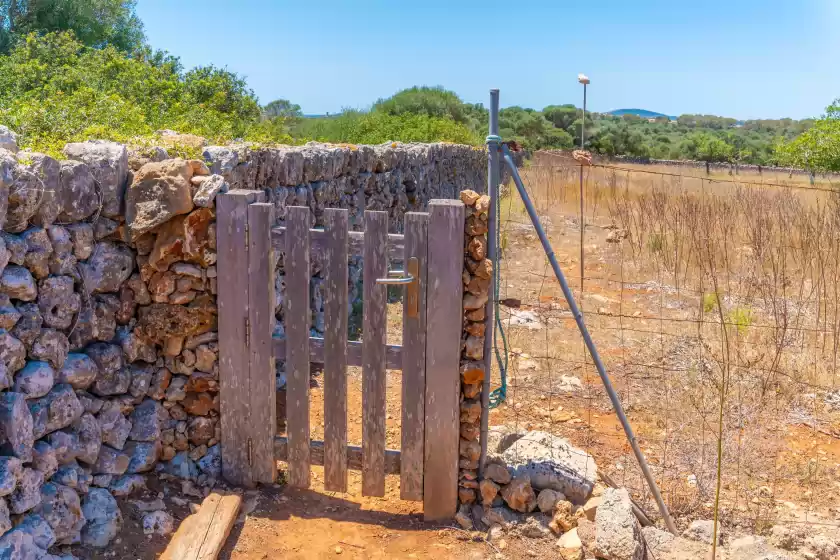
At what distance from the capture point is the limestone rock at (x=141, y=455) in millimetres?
4277

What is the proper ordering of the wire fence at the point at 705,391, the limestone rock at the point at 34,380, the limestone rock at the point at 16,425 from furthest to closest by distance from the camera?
1. the wire fence at the point at 705,391
2. the limestone rock at the point at 34,380
3. the limestone rock at the point at 16,425

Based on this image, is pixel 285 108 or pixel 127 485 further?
pixel 285 108

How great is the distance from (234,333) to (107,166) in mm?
1220

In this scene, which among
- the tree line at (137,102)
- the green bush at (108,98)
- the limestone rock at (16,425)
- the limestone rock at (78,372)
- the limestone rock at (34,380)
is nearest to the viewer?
the limestone rock at (16,425)

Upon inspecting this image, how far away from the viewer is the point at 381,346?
4125 millimetres

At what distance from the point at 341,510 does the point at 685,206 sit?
6409 millimetres

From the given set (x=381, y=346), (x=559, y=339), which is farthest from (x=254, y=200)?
(x=559, y=339)

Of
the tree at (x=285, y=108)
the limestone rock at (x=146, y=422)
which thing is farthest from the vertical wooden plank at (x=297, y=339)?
the tree at (x=285, y=108)

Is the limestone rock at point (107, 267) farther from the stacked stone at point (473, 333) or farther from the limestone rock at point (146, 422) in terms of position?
the stacked stone at point (473, 333)

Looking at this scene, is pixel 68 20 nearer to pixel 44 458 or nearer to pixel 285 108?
pixel 285 108

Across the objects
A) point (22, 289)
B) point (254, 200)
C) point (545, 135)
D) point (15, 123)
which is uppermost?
point (545, 135)

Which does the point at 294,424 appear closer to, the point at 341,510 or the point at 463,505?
the point at 341,510

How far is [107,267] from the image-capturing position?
413cm

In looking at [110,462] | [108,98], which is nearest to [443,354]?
[110,462]
